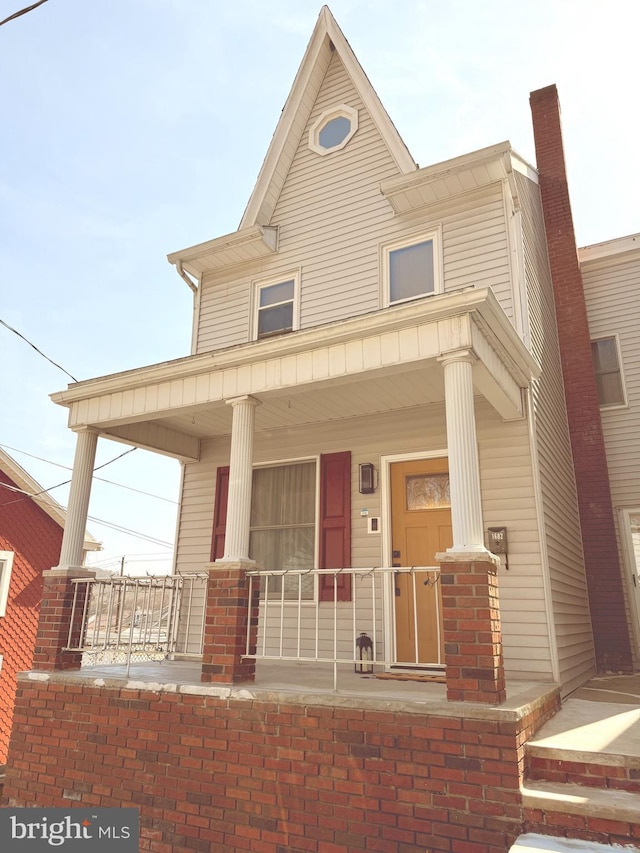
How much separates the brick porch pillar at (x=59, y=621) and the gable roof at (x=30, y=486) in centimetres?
626

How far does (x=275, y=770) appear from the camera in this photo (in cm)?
382

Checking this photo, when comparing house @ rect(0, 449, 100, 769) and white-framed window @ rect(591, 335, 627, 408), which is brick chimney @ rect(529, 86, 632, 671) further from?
house @ rect(0, 449, 100, 769)

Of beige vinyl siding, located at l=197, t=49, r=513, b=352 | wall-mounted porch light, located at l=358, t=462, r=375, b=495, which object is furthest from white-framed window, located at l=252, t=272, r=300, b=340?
wall-mounted porch light, located at l=358, t=462, r=375, b=495

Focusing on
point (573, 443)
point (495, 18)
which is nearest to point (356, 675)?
point (573, 443)

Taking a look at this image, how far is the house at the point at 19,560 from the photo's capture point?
36.0ft

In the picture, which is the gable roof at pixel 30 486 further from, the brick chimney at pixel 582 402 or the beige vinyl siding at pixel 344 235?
the brick chimney at pixel 582 402

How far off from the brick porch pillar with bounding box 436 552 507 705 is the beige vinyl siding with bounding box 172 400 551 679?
179 cm

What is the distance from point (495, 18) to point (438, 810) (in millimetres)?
6259

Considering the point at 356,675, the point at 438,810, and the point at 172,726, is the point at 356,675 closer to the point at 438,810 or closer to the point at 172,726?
the point at 172,726

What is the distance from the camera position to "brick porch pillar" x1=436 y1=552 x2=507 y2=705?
Answer: 3.50 meters

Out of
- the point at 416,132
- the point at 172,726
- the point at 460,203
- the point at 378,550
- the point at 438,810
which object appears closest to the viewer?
the point at 438,810

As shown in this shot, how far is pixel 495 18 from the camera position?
515 cm

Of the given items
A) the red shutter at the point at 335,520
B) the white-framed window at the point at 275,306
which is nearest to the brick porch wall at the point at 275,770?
the red shutter at the point at 335,520

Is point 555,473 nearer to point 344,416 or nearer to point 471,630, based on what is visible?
point 344,416
